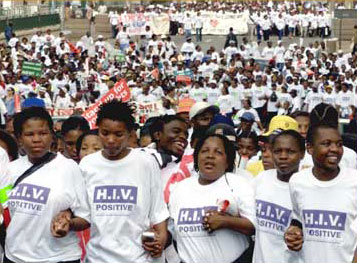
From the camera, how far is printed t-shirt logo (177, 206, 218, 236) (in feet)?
17.4

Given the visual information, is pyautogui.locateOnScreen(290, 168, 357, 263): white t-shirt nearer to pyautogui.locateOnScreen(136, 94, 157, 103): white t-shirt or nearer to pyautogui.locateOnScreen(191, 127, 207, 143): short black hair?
pyautogui.locateOnScreen(191, 127, 207, 143): short black hair

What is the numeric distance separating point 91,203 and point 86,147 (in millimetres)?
1359

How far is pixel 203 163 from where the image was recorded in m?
5.45

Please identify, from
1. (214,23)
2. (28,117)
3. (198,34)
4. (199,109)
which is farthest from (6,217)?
(214,23)

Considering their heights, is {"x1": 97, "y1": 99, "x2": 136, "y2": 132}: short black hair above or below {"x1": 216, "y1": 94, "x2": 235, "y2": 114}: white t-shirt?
above

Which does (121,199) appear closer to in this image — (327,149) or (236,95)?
(327,149)

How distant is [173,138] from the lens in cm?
656

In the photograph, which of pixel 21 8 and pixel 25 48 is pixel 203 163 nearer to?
pixel 25 48

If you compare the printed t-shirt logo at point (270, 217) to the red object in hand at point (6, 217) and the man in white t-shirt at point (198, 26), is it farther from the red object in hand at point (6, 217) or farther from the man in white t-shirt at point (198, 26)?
the man in white t-shirt at point (198, 26)

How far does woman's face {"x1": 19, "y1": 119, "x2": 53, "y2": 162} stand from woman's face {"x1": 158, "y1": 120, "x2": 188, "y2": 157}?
122 centimetres

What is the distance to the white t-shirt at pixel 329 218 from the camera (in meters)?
5.09

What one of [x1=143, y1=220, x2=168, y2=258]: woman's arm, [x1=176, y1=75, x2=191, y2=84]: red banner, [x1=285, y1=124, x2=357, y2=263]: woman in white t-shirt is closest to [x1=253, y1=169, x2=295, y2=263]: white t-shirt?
[x1=285, y1=124, x2=357, y2=263]: woman in white t-shirt

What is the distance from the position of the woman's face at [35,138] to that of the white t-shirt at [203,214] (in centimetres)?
→ 86

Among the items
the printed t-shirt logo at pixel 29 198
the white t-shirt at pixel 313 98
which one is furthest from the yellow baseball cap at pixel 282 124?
the white t-shirt at pixel 313 98
